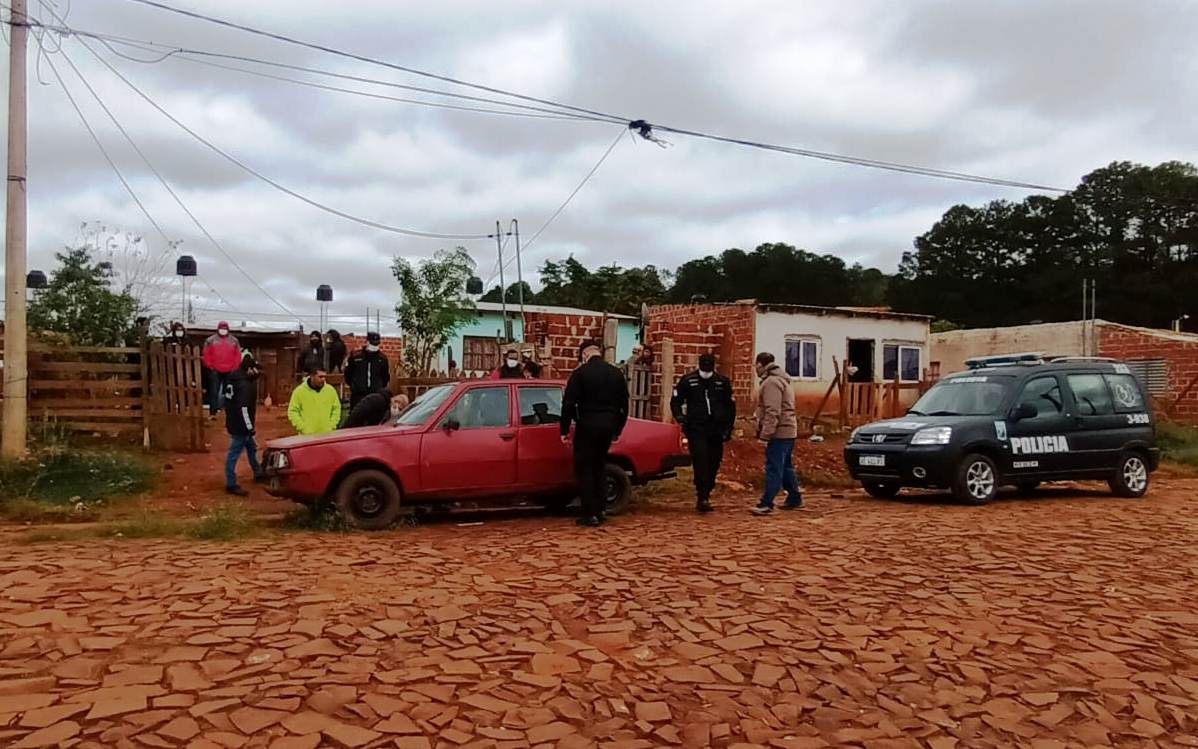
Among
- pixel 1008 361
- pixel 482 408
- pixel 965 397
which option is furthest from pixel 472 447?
pixel 1008 361

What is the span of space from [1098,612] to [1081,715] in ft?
6.09

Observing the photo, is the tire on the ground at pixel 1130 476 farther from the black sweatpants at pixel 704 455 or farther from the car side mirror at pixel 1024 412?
the black sweatpants at pixel 704 455

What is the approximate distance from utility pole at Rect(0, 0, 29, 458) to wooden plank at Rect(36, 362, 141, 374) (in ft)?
4.95

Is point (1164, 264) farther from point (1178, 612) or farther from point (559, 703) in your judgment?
point (559, 703)

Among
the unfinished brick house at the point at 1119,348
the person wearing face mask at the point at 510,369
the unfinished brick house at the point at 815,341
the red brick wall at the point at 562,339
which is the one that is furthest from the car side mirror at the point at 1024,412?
the unfinished brick house at the point at 1119,348

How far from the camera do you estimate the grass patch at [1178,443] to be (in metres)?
17.7

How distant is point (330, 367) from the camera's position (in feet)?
61.0

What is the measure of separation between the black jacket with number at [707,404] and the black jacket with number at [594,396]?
1159 millimetres

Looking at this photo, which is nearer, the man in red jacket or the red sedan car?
the red sedan car

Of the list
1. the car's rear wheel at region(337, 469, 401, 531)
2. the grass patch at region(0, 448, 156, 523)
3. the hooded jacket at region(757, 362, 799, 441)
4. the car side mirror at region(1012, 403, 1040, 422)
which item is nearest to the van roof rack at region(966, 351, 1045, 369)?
the car side mirror at region(1012, 403, 1040, 422)

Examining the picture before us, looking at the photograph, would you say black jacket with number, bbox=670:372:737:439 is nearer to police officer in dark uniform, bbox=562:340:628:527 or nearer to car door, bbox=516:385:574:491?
police officer in dark uniform, bbox=562:340:628:527

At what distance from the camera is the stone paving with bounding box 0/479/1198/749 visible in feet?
12.8

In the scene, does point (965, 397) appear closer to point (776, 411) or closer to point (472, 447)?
point (776, 411)

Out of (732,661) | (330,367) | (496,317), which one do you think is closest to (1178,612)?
(732,661)
